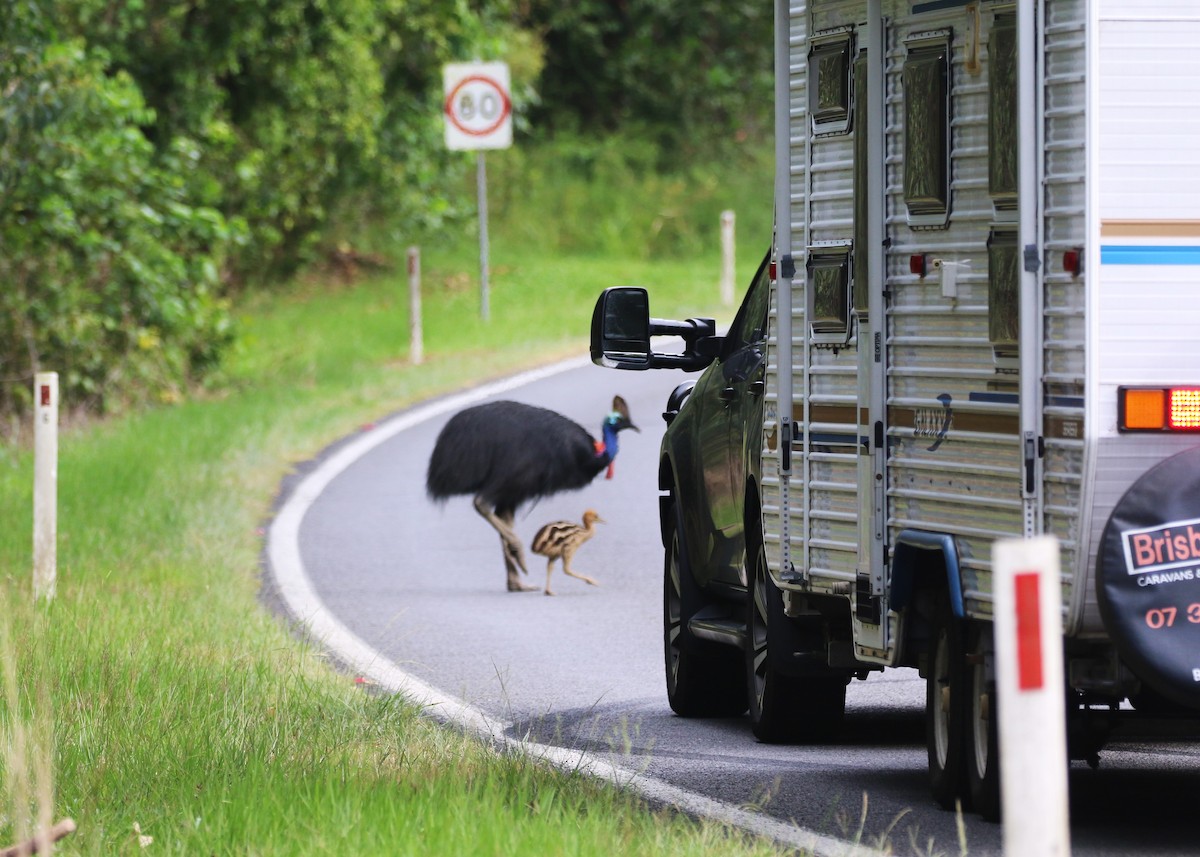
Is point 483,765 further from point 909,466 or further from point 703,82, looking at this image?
point 703,82

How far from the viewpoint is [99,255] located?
20.8 meters

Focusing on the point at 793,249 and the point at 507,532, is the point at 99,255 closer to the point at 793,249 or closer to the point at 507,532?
the point at 507,532

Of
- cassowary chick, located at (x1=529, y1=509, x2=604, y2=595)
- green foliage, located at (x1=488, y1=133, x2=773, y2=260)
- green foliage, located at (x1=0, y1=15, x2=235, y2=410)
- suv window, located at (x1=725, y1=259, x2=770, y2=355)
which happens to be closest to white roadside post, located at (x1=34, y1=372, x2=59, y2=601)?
cassowary chick, located at (x1=529, y1=509, x2=604, y2=595)

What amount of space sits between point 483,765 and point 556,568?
24.0ft

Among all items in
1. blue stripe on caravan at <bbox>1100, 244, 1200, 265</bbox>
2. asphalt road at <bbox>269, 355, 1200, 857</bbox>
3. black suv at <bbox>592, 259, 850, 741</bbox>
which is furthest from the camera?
black suv at <bbox>592, 259, 850, 741</bbox>

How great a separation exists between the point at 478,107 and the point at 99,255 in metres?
6.92

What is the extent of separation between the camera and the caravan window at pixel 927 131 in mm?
7289

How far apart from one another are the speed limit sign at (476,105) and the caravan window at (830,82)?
60.1 ft

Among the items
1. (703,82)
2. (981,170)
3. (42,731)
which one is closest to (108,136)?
(42,731)

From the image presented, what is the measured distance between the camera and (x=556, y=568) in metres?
15.0

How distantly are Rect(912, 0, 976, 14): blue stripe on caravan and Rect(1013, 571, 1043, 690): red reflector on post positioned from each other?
11.3ft

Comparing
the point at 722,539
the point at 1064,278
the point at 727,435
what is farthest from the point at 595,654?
the point at 1064,278

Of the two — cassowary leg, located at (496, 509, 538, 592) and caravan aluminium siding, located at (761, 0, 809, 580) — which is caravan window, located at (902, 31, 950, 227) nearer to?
caravan aluminium siding, located at (761, 0, 809, 580)

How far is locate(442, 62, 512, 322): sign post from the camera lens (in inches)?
1040
